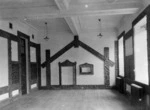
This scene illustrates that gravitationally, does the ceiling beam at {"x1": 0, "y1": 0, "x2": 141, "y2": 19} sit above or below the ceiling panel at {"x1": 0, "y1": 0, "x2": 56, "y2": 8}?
below

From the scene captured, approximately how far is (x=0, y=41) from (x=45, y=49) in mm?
3850

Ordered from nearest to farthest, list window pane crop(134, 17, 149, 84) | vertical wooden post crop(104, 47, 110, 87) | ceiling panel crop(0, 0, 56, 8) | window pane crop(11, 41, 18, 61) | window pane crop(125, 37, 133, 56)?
ceiling panel crop(0, 0, 56, 8) < window pane crop(134, 17, 149, 84) < window pane crop(125, 37, 133, 56) < window pane crop(11, 41, 18, 61) < vertical wooden post crop(104, 47, 110, 87)

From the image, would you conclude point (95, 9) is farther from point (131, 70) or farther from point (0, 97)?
point (0, 97)

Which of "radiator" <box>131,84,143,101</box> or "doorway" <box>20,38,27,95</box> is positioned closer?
"radiator" <box>131,84,143,101</box>

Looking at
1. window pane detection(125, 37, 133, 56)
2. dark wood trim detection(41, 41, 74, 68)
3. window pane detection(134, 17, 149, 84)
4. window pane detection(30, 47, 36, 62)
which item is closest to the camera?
window pane detection(134, 17, 149, 84)

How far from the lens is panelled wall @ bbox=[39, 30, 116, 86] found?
28.9 ft

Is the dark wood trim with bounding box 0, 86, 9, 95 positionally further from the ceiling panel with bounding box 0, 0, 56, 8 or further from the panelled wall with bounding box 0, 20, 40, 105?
the ceiling panel with bounding box 0, 0, 56, 8

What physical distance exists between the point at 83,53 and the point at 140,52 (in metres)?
4.08

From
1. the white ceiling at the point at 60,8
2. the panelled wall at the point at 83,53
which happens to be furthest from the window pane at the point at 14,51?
the panelled wall at the point at 83,53

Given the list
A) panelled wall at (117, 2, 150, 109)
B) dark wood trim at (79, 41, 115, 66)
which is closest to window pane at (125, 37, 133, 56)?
panelled wall at (117, 2, 150, 109)

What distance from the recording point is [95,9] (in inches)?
184

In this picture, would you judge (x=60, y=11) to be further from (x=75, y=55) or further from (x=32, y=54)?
(x=75, y=55)

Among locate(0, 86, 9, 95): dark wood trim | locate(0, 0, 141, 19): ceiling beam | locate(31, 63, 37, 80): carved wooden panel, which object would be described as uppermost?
locate(0, 0, 141, 19): ceiling beam

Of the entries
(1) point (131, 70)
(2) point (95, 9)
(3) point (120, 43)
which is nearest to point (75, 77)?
(3) point (120, 43)
